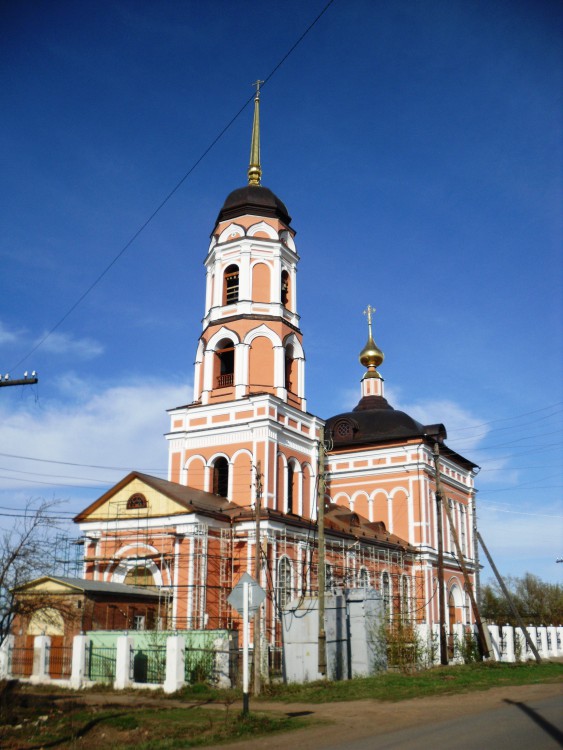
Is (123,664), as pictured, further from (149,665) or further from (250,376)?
(250,376)

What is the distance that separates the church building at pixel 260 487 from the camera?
88.5ft

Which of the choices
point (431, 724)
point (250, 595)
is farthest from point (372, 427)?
point (431, 724)

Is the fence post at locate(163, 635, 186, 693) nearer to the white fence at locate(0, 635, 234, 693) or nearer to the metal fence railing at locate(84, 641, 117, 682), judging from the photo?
the white fence at locate(0, 635, 234, 693)

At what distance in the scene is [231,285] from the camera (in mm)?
33844

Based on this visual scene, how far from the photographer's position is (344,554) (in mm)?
32812

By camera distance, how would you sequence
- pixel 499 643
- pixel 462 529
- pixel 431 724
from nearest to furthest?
pixel 431 724, pixel 499 643, pixel 462 529

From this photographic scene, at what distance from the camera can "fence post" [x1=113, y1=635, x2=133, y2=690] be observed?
18875 mm

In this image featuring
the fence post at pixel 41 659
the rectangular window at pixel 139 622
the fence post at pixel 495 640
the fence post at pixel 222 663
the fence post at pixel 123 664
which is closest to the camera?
the fence post at pixel 123 664

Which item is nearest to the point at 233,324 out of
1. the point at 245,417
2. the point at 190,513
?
the point at 245,417

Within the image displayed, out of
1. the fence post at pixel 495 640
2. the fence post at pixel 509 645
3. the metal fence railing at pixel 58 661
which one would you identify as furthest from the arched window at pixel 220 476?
the fence post at pixel 509 645

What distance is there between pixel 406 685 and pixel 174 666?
5.74 metres

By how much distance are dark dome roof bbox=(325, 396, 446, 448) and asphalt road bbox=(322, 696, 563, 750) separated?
28.7 m

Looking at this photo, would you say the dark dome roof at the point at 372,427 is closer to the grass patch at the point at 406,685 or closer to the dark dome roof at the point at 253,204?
the dark dome roof at the point at 253,204

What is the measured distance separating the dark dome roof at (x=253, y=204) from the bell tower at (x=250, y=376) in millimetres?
46
